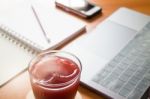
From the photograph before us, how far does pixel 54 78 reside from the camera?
61 cm

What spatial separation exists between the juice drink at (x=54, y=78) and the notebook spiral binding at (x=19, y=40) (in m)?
0.15

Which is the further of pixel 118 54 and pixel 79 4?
pixel 79 4

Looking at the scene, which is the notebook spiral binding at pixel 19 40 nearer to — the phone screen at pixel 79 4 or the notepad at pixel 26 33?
the notepad at pixel 26 33

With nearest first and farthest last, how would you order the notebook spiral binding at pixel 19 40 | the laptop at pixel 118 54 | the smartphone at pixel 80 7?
1. the laptop at pixel 118 54
2. the notebook spiral binding at pixel 19 40
3. the smartphone at pixel 80 7

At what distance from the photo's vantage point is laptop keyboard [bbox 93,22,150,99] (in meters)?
0.69

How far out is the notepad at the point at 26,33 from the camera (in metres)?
0.78

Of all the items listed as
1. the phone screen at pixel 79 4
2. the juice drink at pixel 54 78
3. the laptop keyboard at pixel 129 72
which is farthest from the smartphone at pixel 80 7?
the juice drink at pixel 54 78

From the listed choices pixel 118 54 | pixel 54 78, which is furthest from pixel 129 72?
pixel 54 78

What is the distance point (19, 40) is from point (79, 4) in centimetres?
23

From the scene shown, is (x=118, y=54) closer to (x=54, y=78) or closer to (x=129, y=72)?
(x=129, y=72)

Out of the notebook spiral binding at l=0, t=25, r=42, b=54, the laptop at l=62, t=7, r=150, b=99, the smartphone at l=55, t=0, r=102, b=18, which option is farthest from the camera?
the smartphone at l=55, t=0, r=102, b=18

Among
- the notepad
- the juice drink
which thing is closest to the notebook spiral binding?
the notepad

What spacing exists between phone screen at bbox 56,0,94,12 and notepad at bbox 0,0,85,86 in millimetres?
36

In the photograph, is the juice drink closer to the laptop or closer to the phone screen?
the laptop
